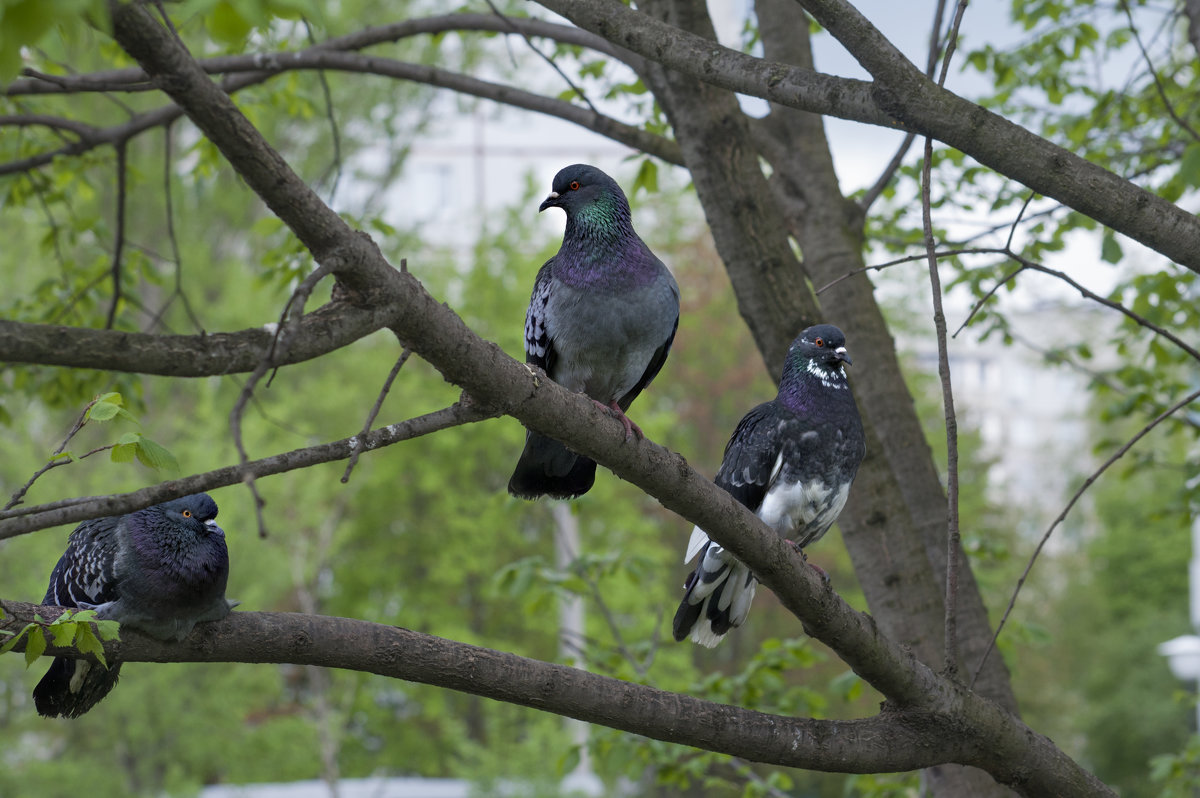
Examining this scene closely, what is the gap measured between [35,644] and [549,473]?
4.68ft

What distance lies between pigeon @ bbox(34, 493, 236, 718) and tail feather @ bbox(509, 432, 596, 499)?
836 millimetres

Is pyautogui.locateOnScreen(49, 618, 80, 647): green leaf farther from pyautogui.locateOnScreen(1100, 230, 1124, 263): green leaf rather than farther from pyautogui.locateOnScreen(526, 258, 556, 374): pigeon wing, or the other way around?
pyautogui.locateOnScreen(1100, 230, 1124, 263): green leaf

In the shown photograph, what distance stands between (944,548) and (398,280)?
290 cm

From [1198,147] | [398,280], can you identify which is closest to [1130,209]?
[1198,147]

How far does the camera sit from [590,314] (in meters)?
2.97

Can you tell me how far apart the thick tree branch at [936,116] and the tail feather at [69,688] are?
2045 millimetres

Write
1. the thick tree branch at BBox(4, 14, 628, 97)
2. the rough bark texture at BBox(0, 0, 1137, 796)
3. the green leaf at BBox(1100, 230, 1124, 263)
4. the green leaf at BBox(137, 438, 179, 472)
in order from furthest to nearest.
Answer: the thick tree branch at BBox(4, 14, 628, 97) → the green leaf at BBox(1100, 230, 1124, 263) → the green leaf at BBox(137, 438, 179, 472) → the rough bark texture at BBox(0, 0, 1137, 796)

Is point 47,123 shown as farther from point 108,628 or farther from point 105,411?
point 108,628

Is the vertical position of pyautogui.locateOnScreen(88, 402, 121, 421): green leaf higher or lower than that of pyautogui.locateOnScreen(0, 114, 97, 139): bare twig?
lower

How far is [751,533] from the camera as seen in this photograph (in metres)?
2.37

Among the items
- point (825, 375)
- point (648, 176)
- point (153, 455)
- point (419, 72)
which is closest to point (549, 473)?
point (825, 375)

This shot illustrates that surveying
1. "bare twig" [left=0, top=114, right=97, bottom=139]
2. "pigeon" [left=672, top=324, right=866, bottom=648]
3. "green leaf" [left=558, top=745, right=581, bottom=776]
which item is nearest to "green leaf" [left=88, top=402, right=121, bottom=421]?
"bare twig" [left=0, top=114, right=97, bottom=139]

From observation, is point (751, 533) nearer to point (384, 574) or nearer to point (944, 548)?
point (944, 548)

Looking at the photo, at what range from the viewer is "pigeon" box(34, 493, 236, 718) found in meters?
2.33
